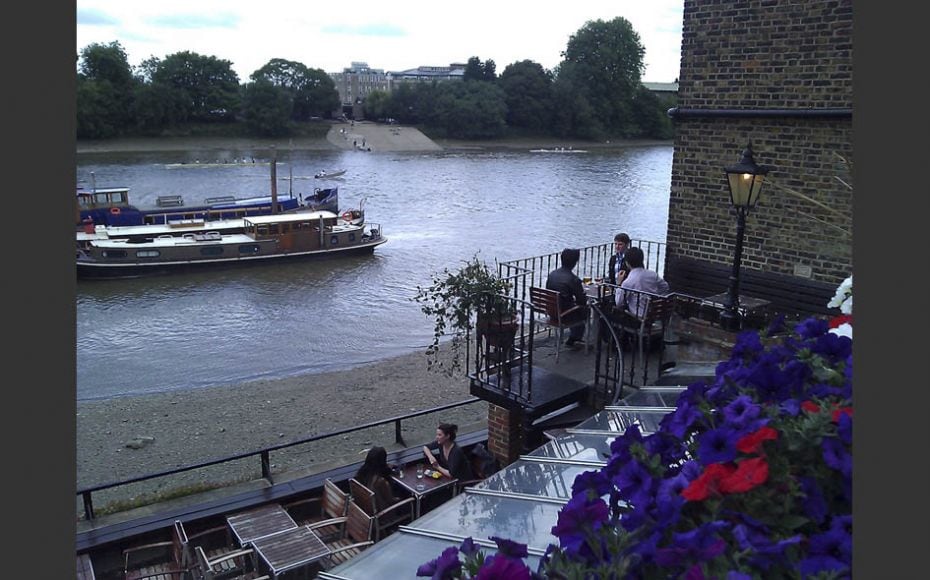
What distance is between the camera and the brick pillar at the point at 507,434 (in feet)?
27.1

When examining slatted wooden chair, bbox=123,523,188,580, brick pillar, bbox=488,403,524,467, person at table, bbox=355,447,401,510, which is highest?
brick pillar, bbox=488,403,524,467

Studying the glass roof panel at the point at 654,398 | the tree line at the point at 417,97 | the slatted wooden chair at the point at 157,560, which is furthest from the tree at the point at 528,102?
the glass roof panel at the point at 654,398

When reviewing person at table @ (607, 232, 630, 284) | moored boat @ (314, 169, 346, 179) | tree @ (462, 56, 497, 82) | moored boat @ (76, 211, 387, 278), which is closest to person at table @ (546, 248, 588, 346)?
person at table @ (607, 232, 630, 284)

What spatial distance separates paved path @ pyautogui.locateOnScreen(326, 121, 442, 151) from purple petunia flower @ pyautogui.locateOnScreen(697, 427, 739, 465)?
8213 centimetres

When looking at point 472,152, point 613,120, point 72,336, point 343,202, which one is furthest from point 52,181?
point 613,120

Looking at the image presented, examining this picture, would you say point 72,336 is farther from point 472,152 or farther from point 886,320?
point 472,152

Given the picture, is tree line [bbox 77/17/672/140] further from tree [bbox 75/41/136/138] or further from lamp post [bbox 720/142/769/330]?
lamp post [bbox 720/142/769/330]

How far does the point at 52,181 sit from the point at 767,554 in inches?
74.5

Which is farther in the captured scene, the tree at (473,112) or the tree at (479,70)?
the tree at (479,70)

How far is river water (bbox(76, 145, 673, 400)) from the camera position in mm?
22312

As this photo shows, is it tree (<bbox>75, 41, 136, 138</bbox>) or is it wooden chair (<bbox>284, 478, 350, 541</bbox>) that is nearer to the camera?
wooden chair (<bbox>284, 478, 350, 541</bbox>)

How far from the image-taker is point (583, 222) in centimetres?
4175

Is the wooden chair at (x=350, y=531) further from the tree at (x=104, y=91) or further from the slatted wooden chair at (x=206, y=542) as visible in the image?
the tree at (x=104, y=91)

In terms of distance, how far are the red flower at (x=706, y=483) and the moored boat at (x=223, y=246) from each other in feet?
107
